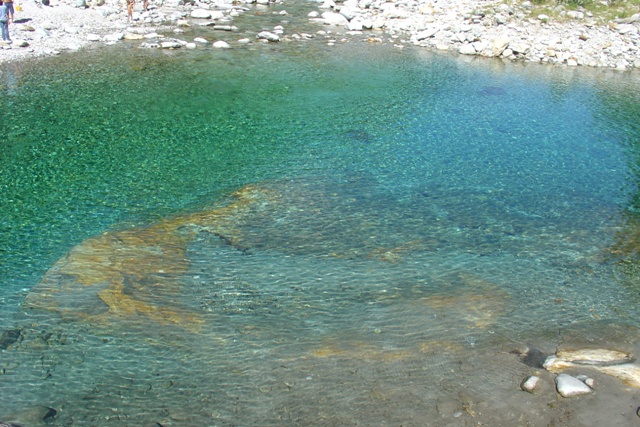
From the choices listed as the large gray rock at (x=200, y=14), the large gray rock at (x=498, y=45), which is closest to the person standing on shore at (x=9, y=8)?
the large gray rock at (x=200, y=14)

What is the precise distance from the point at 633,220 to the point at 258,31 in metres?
26.3

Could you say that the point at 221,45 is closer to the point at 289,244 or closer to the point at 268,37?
the point at 268,37

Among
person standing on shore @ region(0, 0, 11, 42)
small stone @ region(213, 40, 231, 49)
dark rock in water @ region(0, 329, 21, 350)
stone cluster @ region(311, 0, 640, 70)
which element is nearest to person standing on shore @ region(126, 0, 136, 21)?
small stone @ region(213, 40, 231, 49)

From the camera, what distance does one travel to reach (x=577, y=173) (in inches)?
770

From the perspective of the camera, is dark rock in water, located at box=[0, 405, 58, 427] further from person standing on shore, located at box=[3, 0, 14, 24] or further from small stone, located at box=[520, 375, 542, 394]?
person standing on shore, located at box=[3, 0, 14, 24]

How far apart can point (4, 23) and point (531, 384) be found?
96.7 ft

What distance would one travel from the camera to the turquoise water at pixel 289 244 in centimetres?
950

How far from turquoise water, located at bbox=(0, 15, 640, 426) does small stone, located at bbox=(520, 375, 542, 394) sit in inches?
7.2

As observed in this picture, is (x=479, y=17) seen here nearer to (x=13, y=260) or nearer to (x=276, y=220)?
(x=276, y=220)

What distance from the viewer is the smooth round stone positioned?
29.8 feet

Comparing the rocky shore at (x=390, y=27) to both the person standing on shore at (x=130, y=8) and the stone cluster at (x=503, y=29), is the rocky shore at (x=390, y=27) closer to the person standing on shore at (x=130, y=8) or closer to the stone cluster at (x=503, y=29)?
the stone cluster at (x=503, y=29)

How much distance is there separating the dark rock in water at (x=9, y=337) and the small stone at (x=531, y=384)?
28.4 ft

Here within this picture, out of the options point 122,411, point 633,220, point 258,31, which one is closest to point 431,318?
point 122,411

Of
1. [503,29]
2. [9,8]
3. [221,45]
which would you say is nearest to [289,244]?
[221,45]
